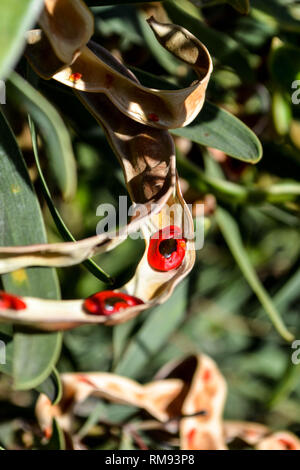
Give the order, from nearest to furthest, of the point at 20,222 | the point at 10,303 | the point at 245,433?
the point at 10,303
the point at 20,222
the point at 245,433

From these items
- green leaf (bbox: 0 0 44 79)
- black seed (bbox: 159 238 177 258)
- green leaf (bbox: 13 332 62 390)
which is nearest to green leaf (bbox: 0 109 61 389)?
green leaf (bbox: 13 332 62 390)

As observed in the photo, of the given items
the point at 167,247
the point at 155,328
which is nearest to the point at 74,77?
the point at 167,247

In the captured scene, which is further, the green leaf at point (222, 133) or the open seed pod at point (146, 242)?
the green leaf at point (222, 133)

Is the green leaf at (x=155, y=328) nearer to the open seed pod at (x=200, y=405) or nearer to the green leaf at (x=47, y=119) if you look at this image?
the open seed pod at (x=200, y=405)

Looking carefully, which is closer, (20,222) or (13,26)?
(13,26)

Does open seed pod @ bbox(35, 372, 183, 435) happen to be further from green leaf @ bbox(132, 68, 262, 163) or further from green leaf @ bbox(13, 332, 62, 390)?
green leaf @ bbox(132, 68, 262, 163)

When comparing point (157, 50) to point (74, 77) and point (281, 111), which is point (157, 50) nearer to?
point (281, 111)

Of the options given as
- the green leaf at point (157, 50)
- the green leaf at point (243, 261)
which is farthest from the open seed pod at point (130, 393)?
the green leaf at point (157, 50)
